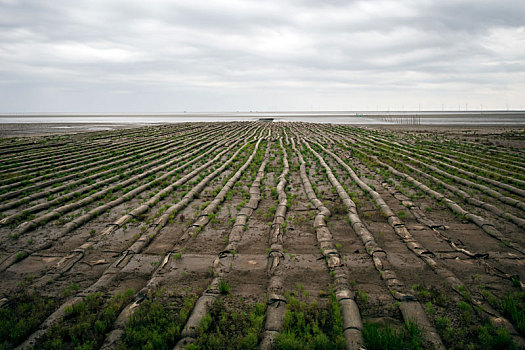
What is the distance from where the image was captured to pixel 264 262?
5395mm

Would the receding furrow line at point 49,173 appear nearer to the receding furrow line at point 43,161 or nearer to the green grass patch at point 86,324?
the receding furrow line at point 43,161

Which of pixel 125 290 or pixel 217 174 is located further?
pixel 217 174

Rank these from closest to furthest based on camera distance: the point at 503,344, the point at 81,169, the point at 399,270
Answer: the point at 503,344 < the point at 399,270 < the point at 81,169

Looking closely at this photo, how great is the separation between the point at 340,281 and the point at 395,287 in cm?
79

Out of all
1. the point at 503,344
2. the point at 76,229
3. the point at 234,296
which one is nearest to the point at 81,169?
the point at 76,229

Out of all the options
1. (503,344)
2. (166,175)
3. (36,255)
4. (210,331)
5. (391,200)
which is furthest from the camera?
(166,175)

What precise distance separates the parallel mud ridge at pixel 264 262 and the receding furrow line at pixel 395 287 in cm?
3

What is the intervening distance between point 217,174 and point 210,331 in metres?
8.74

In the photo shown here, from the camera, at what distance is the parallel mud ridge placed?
3.66 m

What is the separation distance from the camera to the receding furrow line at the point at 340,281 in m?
3.59

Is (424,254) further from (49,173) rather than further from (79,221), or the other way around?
(49,173)

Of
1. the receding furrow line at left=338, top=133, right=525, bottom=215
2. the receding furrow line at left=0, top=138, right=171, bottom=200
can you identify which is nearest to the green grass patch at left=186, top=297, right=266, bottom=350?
the receding furrow line at left=338, top=133, right=525, bottom=215

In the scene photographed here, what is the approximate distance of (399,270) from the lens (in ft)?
16.6

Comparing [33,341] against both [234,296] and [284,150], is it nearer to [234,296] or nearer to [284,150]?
[234,296]
